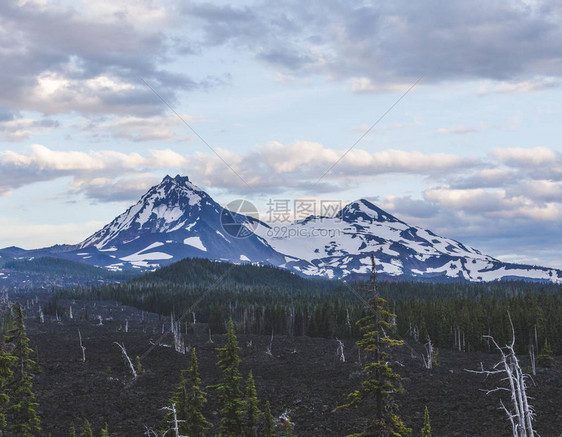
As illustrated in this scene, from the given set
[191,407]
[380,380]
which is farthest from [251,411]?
[380,380]

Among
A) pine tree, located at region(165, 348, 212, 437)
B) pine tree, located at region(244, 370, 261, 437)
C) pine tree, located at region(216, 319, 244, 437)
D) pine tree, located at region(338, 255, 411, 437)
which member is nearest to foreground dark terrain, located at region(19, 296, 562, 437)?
pine tree, located at region(216, 319, 244, 437)

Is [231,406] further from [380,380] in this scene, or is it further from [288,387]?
[288,387]

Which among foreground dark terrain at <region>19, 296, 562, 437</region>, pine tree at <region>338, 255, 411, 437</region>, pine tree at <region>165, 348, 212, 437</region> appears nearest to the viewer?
pine tree at <region>338, 255, 411, 437</region>

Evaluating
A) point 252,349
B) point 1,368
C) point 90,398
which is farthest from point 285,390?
point 1,368

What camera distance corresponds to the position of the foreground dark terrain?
54.5 meters

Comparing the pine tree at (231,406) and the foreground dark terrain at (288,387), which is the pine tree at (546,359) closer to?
the foreground dark terrain at (288,387)

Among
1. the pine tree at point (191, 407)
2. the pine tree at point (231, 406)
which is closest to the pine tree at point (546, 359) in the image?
the pine tree at point (231, 406)

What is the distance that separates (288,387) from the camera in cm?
7075

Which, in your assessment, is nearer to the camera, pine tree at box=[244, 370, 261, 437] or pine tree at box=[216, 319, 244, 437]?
pine tree at box=[244, 370, 261, 437]

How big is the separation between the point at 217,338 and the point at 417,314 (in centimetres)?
4238

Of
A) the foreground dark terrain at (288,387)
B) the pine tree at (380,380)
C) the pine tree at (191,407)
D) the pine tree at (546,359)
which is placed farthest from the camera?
the pine tree at (546,359)

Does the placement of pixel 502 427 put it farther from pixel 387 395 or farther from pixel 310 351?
pixel 310 351

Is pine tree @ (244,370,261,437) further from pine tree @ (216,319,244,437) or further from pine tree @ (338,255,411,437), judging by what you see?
pine tree @ (338,255,411,437)

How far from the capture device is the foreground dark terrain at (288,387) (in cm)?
5450
